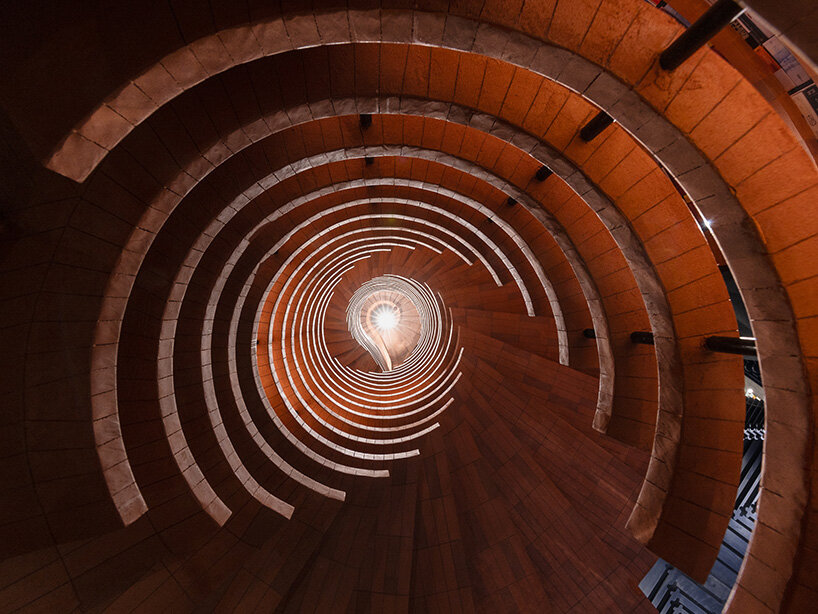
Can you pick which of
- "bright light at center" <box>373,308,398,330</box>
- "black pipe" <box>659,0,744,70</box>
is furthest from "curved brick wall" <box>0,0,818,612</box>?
"bright light at center" <box>373,308,398,330</box>

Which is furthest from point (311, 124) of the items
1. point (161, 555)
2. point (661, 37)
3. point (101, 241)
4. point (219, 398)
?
point (161, 555)

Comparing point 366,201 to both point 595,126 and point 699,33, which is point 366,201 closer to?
point 595,126

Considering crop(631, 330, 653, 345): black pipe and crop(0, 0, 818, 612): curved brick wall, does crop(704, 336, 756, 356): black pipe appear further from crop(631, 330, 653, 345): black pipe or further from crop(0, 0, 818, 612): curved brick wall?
crop(631, 330, 653, 345): black pipe

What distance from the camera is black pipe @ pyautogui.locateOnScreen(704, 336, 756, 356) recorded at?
17.1 ft

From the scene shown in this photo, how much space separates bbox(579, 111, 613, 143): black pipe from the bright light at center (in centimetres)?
2786

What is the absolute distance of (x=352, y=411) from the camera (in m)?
16.8

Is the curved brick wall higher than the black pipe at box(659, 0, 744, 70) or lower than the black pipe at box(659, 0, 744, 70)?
lower

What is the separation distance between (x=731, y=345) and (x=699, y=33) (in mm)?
4983

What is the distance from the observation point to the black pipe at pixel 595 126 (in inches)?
213

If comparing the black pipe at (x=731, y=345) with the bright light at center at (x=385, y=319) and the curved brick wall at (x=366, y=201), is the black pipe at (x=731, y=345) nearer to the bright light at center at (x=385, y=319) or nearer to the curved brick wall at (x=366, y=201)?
the curved brick wall at (x=366, y=201)

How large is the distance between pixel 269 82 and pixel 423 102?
2.93 metres

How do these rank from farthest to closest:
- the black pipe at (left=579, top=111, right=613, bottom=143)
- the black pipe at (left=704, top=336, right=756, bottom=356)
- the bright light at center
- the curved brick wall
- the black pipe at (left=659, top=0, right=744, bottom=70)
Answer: the bright light at center < the black pipe at (left=579, top=111, right=613, bottom=143) < the black pipe at (left=704, top=336, right=756, bottom=356) < the curved brick wall < the black pipe at (left=659, top=0, right=744, bottom=70)

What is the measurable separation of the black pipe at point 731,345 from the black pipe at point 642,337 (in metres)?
1.30

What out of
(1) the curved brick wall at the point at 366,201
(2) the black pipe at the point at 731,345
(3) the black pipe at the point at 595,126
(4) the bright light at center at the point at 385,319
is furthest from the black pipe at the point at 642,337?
(4) the bright light at center at the point at 385,319
